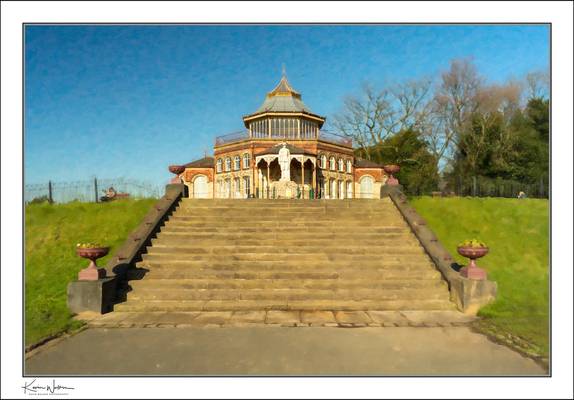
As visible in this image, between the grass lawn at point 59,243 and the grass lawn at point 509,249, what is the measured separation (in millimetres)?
8219

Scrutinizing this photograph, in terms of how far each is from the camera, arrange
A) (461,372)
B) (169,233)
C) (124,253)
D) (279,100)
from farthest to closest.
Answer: (279,100) → (169,233) → (124,253) → (461,372)

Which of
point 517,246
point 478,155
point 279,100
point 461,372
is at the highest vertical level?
point 279,100

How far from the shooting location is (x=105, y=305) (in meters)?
6.80

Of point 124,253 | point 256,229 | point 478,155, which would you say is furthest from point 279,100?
point 124,253

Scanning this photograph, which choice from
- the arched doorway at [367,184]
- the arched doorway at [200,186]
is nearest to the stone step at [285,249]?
the arched doorway at [200,186]

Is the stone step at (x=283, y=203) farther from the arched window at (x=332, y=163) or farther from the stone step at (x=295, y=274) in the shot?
the arched window at (x=332, y=163)

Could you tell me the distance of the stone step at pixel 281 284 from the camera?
764 cm

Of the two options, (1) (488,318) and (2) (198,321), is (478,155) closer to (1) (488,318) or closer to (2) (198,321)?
(1) (488,318)

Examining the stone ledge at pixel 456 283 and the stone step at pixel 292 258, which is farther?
the stone step at pixel 292 258

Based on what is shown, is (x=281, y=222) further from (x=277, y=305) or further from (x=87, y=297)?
(x=87, y=297)

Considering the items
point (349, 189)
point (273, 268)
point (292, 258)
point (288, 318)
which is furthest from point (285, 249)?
point (349, 189)

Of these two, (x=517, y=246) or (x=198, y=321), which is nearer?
(x=198, y=321)

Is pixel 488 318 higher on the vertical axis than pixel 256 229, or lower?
lower

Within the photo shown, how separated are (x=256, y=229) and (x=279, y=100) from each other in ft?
86.4
